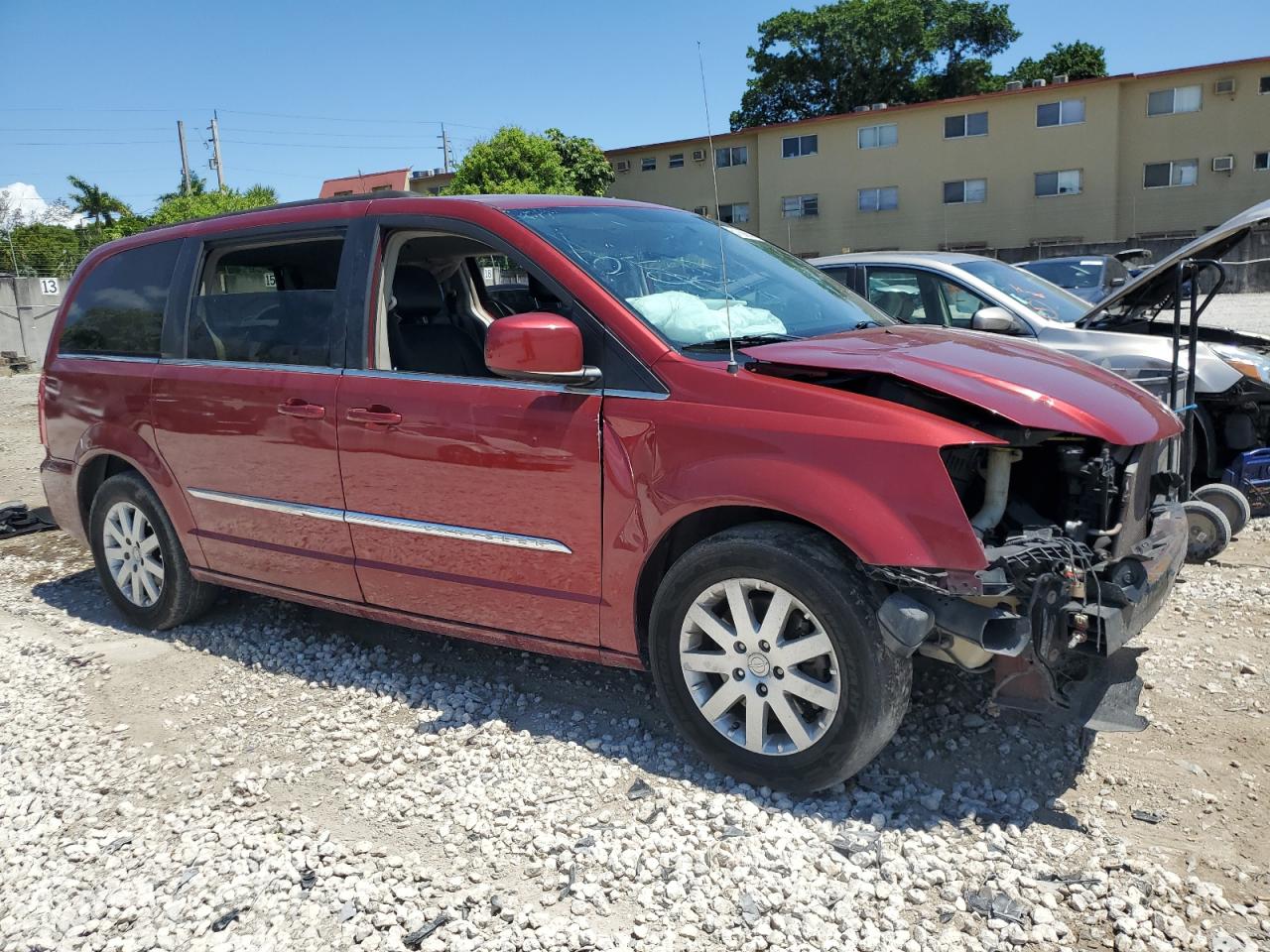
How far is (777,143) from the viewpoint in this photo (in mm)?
41656

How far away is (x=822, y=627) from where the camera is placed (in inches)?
117

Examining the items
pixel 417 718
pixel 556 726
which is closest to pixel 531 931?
pixel 556 726

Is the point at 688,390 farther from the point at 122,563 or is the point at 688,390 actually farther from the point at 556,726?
the point at 122,563

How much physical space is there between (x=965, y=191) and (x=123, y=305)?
3791 centimetres

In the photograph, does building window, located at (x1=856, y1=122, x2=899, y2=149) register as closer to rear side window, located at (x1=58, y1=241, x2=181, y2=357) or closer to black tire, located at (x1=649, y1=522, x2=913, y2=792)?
rear side window, located at (x1=58, y1=241, x2=181, y2=357)

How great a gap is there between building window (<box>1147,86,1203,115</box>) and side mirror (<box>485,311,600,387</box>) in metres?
38.6

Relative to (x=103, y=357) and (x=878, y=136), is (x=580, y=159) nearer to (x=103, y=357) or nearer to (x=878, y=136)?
(x=878, y=136)

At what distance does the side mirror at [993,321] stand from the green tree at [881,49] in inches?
1973

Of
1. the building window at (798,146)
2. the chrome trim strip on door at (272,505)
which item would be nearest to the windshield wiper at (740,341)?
the chrome trim strip on door at (272,505)

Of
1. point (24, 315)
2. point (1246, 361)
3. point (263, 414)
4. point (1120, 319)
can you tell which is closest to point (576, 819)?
point (263, 414)

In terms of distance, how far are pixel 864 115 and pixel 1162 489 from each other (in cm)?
3912

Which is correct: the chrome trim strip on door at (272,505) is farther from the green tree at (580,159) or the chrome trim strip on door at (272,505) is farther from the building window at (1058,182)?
the green tree at (580,159)

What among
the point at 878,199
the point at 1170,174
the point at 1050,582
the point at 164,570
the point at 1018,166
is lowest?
the point at 164,570

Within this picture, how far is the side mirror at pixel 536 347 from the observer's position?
10.7 feet
